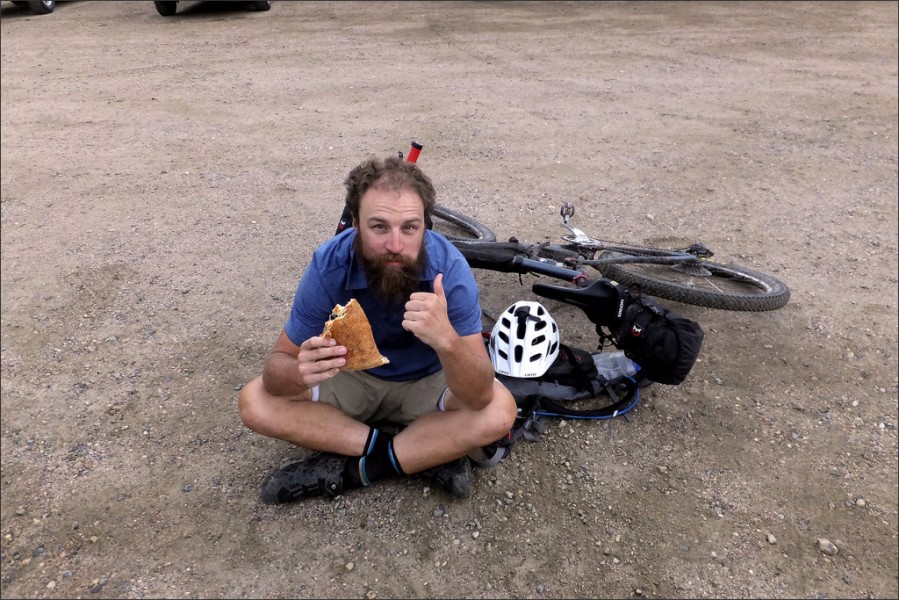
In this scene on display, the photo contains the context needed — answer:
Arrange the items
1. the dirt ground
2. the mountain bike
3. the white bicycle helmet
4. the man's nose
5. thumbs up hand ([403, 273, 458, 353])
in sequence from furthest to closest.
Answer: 1. the mountain bike
2. the white bicycle helmet
3. the dirt ground
4. the man's nose
5. thumbs up hand ([403, 273, 458, 353])

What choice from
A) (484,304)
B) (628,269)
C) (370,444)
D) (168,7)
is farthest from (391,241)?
(168,7)

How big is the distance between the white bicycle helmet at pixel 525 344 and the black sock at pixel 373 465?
976 millimetres

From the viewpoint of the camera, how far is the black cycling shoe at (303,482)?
329cm

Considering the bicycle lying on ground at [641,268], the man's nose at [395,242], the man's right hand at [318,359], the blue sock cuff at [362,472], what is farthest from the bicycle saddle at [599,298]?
the man's right hand at [318,359]

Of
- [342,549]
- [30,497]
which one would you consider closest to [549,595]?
[342,549]

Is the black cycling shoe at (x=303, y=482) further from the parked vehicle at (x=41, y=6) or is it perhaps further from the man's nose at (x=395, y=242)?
the parked vehicle at (x=41, y=6)

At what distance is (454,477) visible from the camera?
11.0 ft

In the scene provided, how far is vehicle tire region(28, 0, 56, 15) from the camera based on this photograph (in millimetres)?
14222

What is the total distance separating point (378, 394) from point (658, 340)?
5.62 feet

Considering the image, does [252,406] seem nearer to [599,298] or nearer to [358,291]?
[358,291]

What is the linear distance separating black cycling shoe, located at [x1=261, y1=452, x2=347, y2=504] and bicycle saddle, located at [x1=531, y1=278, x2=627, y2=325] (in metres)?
1.83

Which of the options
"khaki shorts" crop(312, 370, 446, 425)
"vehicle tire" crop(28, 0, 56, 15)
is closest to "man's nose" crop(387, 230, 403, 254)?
"khaki shorts" crop(312, 370, 446, 425)

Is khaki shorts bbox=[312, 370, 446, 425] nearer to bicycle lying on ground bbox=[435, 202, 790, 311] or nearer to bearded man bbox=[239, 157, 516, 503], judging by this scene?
bearded man bbox=[239, 157, 516, 503]

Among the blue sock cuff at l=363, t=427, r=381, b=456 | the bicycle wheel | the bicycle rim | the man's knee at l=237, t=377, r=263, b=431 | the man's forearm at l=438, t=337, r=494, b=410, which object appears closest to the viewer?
the man's forearm at l=438, t=337, r=494, b=410
